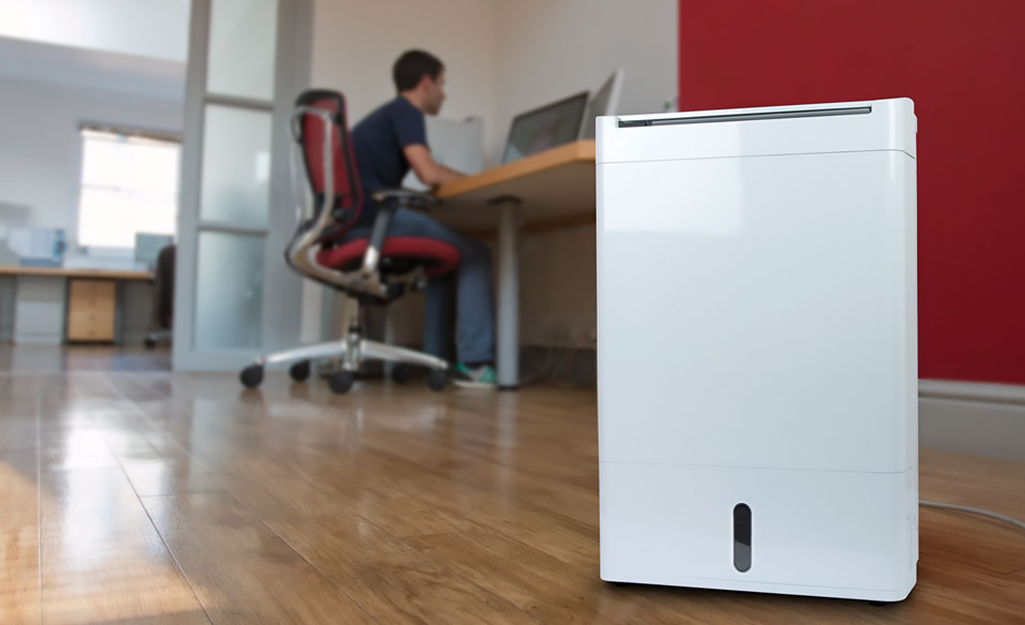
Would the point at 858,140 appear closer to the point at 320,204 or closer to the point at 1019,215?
the point at 1019,215

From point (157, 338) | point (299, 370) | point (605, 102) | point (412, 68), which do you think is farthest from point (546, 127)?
point (157, 338)

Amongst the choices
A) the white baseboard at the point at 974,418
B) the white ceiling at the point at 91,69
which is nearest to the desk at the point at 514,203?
the white baseboard at the point at 974,418

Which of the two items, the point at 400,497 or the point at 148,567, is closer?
the point at 148,567

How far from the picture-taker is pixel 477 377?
2.93 metres

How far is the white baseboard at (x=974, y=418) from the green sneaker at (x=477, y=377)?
164 centimetres

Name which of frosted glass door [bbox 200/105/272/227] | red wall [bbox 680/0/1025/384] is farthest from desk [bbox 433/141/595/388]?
frosted glass door [bbox 200/105/272/227]

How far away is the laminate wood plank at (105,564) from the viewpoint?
630 millimetres

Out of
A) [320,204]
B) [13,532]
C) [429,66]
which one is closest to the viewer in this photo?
[13,532]

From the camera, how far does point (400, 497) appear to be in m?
1.07

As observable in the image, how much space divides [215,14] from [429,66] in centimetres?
A: 134

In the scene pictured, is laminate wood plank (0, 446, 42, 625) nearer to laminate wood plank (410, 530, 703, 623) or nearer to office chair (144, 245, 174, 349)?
laminate wood plank (410, 530, 703, 623)

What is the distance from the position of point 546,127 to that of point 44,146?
676 centimetres

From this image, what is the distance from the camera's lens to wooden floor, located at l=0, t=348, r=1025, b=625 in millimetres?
648

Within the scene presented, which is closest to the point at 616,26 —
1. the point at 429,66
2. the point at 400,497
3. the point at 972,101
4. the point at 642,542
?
the point at 429,66
